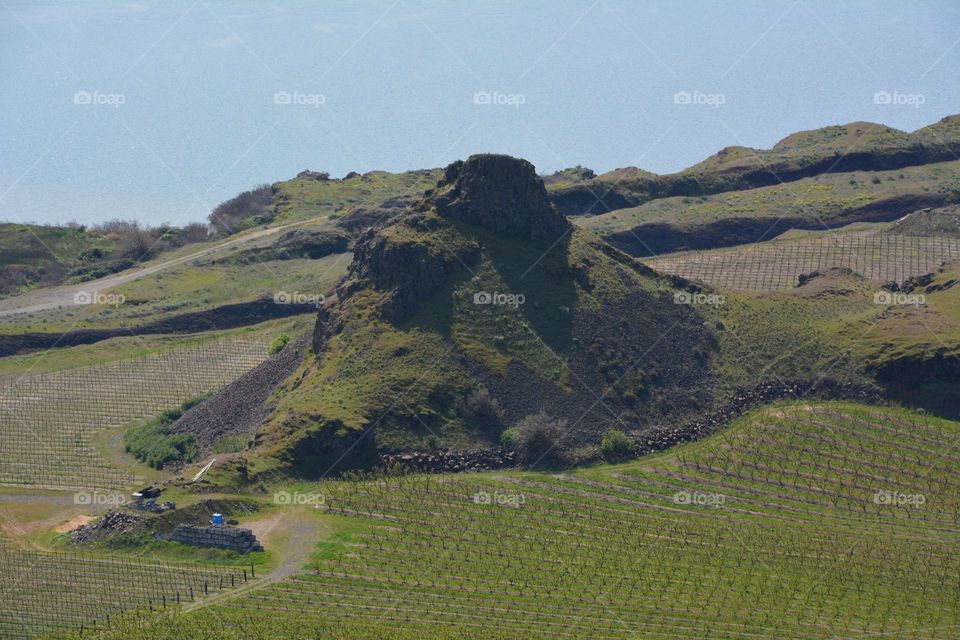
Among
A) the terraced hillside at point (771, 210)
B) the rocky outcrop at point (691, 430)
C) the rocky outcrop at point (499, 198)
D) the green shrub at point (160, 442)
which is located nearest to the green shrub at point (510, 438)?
the rocky outcrop at point (691, 430)

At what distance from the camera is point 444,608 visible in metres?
73.8

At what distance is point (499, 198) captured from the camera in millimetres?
110000

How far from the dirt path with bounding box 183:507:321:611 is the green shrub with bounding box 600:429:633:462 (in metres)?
19.4

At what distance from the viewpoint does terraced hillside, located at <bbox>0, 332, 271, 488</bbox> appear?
10119 centimetres

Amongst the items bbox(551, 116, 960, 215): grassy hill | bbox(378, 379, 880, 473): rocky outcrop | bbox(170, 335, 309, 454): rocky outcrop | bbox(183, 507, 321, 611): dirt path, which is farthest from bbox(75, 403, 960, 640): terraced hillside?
bbox(551, 116, 960, 215): grassy hill

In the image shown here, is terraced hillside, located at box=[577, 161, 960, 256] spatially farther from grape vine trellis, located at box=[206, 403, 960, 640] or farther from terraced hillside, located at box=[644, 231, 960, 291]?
grape vine trellis, located at box=[206, 403, 960, 640]

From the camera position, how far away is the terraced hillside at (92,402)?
10119cm

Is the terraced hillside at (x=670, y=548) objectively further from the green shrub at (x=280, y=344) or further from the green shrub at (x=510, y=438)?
the green shrub at (x=280, y=344)

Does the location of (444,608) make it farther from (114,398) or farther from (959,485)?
(114,398)

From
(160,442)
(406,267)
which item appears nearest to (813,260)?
(406,267)

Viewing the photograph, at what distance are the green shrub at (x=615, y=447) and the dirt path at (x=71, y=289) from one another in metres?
85.7

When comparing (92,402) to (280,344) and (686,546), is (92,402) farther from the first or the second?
(686,546)

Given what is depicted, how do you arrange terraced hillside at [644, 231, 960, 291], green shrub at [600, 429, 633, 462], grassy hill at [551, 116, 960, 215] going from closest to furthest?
green shrub at [600, 429, 633, 462] → terraced hillside at [644, 231, 960, 291] → grassy hill at [551, 116, 960, 215]

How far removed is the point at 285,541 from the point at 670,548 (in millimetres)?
19257
